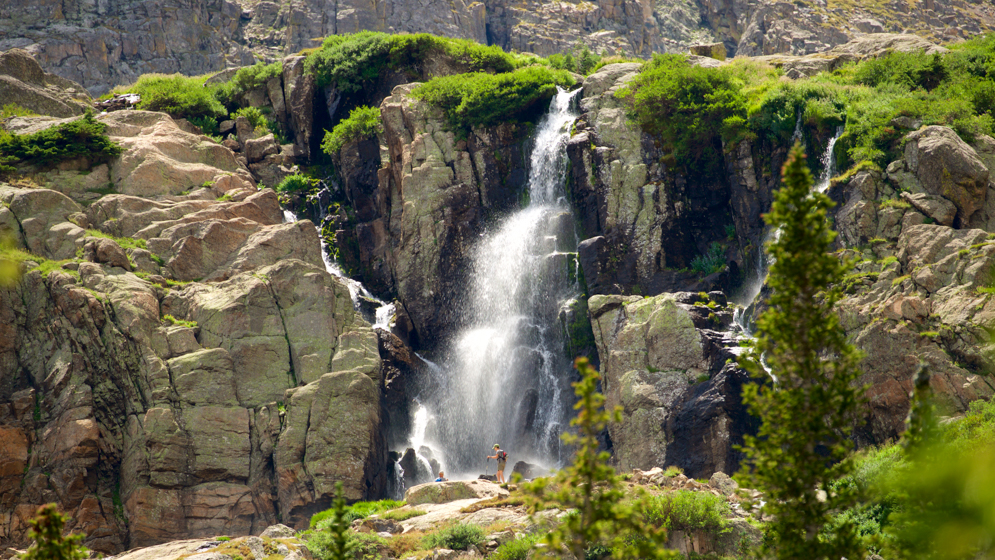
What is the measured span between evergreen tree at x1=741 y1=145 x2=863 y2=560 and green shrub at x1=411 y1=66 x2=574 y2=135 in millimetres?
38310

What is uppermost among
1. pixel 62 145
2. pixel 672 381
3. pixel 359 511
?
pixel 62 145

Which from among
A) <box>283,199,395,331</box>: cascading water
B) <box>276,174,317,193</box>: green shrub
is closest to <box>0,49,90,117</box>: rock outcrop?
<box>276,174,317,193</box>: green shrub

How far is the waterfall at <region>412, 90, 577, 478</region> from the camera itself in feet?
144

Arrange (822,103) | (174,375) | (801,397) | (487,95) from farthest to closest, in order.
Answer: (487,95) < (822,103) < (174,375) < (801,397)

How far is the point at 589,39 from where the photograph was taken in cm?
10650

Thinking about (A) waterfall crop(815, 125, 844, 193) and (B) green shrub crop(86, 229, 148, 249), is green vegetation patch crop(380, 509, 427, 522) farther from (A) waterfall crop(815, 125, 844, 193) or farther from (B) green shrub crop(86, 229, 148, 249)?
(A) waterfall crop(815, 125, 844, 193)

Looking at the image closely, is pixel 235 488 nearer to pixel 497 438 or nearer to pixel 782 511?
pixel 497 438

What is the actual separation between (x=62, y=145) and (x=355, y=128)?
19102 mm

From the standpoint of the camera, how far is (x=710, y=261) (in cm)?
4662

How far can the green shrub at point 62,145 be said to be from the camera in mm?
46781

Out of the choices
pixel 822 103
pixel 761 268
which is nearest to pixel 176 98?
pixel 761 268

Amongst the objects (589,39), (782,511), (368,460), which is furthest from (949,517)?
(589,39)

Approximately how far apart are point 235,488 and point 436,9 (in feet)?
273

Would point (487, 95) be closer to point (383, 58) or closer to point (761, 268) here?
point (383, 58)
